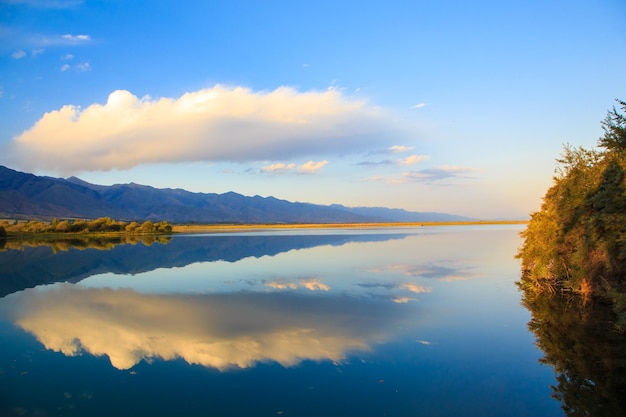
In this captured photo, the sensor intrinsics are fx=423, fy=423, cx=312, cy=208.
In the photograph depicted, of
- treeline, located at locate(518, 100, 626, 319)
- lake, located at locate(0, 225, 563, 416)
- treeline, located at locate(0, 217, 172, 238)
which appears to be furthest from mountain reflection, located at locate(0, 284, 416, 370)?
treeline, located at locate(0, 217, 172, 238)

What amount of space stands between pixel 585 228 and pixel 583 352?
8.38 metres

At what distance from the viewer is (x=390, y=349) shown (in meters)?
12.2

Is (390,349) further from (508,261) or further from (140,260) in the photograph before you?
(140,260)

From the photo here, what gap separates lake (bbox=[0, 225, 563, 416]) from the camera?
881 cm

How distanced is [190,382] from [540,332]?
37.8ft

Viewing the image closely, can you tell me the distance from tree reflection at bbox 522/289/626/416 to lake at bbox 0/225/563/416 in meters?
0.44

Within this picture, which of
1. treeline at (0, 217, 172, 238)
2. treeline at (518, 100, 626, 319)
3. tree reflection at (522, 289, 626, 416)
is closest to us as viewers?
tree reflection at (522, 289, 626, 416)

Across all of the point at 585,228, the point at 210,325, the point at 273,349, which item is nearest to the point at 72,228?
the point at 210,325

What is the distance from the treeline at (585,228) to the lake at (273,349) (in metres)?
2.44

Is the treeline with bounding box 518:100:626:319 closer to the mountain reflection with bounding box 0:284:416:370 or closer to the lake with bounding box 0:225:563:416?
the lake with bounding box 0:225:563:416

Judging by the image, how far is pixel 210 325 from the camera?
14.5m

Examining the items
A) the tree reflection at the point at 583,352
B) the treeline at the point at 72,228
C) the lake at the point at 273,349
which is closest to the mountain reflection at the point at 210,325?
the lake at the point at 273,349

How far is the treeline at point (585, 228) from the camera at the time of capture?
16.7 meters

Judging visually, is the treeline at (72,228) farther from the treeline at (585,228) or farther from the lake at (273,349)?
the treeline at (585,228)
